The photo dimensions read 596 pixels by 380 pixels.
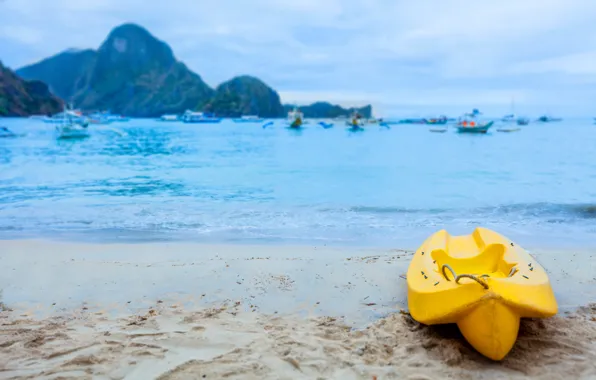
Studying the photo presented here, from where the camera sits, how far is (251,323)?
3.76 metres

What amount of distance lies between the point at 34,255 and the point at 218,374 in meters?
4.35

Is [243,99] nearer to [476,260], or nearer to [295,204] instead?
[295,204]

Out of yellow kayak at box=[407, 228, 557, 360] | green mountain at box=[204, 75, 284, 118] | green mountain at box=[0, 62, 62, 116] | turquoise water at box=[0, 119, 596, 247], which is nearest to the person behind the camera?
yellow kayak at box=[407, 228, 557, 360]

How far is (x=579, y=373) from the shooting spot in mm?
2896

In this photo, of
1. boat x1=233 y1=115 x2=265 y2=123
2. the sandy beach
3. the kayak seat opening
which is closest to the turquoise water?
the sandy beach

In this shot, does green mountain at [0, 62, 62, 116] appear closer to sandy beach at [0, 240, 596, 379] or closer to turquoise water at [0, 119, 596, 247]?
turquoise water at [0, 119, 596, 247]

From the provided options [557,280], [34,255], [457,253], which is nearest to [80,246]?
[34,255]

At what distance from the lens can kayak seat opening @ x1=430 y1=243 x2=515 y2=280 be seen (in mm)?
4250

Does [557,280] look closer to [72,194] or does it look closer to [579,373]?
[579,373]

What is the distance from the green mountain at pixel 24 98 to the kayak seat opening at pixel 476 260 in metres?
116

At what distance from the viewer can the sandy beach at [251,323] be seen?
9.79 ft

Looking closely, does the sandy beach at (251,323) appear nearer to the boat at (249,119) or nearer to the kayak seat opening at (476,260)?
the kayak seat opening at (476,260)

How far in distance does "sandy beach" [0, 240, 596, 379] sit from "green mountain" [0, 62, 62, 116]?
114 m

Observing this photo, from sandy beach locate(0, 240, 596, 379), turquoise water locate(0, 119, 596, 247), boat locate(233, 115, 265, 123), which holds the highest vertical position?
boat locate(233, 115, 265, 123)
